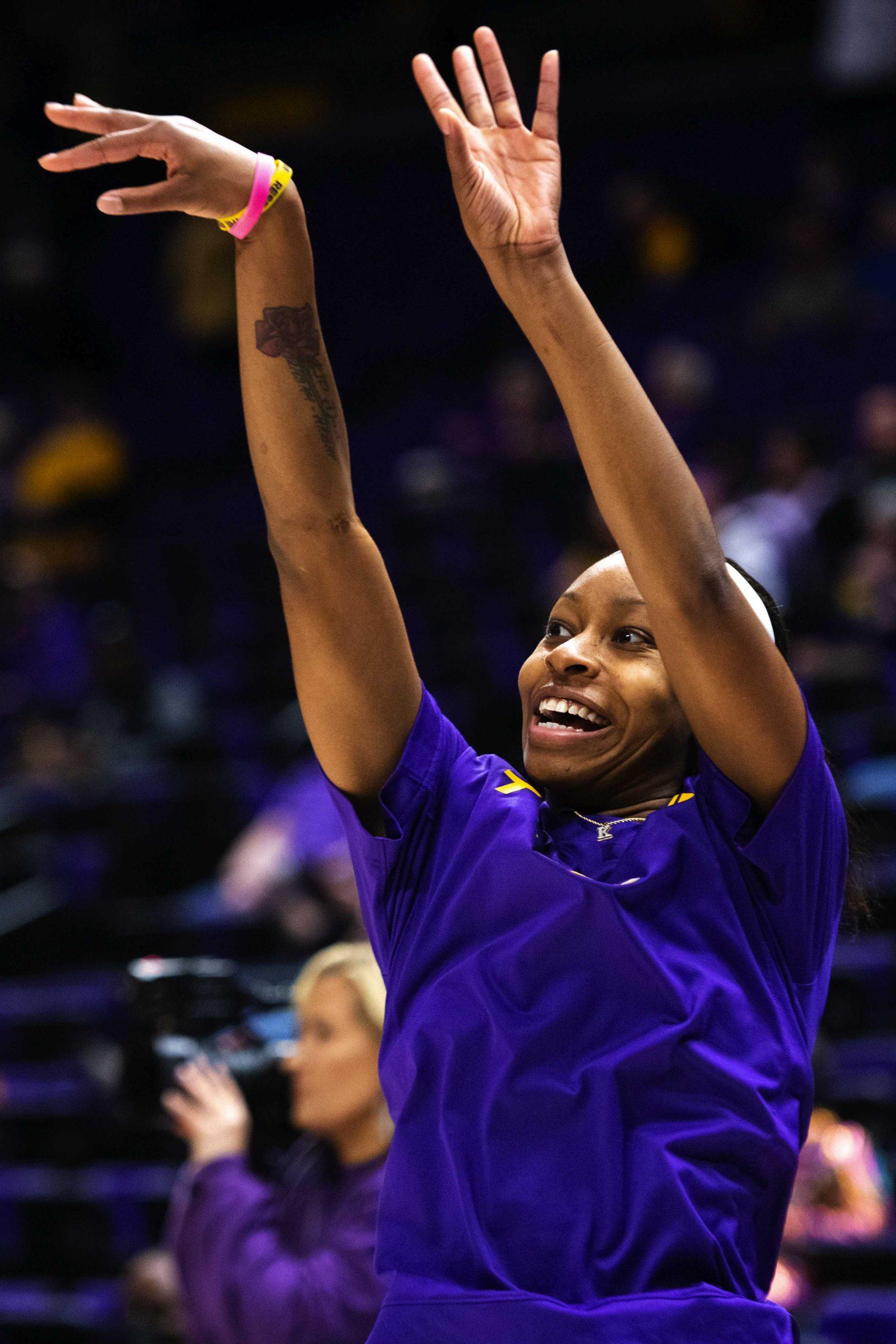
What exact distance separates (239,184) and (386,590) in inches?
16.1

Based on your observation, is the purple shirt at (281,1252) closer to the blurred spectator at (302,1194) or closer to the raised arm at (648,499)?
the blurred spectator at (302,1194)

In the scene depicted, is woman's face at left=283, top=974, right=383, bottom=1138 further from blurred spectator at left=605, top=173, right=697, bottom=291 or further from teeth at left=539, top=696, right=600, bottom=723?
blurred spectator at left=605, top=173, right=697, bottom=291

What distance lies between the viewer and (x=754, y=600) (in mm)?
1480

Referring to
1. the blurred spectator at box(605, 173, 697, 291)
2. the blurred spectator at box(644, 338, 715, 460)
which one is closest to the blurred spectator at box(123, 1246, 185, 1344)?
the blurred spectator at box(644, 338, 715, 460)

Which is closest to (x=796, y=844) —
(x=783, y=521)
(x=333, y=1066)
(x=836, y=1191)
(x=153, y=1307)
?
(x=333, y=1066)

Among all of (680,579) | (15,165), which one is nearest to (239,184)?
(680,579)

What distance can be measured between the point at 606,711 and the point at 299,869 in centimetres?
347

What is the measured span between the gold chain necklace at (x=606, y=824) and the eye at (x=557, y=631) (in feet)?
0.65

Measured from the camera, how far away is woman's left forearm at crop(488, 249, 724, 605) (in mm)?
1313

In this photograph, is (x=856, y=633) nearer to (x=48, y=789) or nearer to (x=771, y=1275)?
(x=48, y=789)

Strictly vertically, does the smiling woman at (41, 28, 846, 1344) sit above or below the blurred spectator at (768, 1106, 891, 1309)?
above

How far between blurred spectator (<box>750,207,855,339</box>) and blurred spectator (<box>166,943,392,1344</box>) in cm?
571

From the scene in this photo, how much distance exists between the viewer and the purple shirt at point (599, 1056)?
123 cm

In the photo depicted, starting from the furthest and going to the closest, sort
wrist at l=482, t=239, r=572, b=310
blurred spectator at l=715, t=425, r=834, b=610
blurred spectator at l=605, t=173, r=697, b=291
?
blurred spectator at l=605, t=173, r=697, b=291 < blurred spectator at l=715, t=425, r=834, b=610 < wrist at l=482, t=239, r=572, b=310
